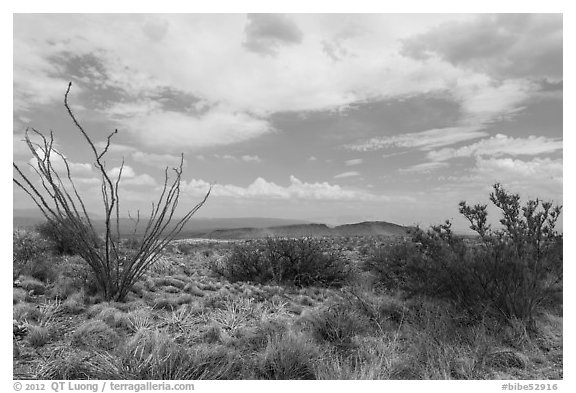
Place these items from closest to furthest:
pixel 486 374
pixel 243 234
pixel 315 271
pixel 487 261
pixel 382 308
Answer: pixel 486 374 < pixel 487 261 < pixel 382 308 < pixel 315 271 < pixel 243 234

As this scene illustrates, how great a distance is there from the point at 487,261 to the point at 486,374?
2162 mm

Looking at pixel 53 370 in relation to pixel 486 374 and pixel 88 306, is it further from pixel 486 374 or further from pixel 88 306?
pixel 486 374

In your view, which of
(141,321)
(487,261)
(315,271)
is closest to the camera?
(141,321)

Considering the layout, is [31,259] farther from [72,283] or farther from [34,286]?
[72,283]

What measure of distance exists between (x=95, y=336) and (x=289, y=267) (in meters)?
5.21

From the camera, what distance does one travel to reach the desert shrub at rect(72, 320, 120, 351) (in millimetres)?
5516

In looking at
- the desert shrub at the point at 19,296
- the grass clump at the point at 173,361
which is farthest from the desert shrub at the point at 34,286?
the grass clump at the point at 173,361

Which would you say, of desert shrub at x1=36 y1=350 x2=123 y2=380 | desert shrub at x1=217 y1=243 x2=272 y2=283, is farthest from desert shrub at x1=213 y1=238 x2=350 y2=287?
desert shrub at x1=36 y1=350 x2=123 y2=380

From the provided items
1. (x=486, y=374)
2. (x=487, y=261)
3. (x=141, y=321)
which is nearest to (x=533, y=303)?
(x=487, y=261)

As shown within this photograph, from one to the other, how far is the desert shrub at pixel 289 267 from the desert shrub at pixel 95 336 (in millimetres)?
4362

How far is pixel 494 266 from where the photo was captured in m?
6.63

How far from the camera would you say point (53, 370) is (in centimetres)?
475

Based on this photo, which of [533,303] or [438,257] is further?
[438,257]

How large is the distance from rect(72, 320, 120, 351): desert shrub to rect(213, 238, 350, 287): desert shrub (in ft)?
14.3
